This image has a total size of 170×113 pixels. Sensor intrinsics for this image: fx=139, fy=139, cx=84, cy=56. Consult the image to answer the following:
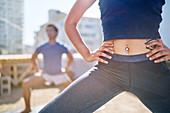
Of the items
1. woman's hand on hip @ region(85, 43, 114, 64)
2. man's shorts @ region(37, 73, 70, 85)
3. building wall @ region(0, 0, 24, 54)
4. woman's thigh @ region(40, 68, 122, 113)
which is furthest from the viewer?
building wall @ region(0, 0, 24, 54)

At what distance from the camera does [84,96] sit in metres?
0.77

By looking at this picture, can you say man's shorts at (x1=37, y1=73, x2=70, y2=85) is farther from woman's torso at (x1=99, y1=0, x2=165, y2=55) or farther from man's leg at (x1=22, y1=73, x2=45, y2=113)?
woman's torso at (x1=99, y1=0, x2=165, y2=55)

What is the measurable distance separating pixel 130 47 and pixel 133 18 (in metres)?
0.17

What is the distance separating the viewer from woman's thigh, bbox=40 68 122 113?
74 centimetres

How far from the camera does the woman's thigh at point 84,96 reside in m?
0.74

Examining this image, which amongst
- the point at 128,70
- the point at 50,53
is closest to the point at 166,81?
the point at 128,70

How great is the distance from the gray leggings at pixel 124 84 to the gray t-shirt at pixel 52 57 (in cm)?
220

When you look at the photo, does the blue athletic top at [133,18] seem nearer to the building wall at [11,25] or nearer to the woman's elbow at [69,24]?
the woman's elbow at [69,24]

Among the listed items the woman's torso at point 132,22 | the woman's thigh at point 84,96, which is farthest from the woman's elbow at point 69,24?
the woman's thigh at point 84,96

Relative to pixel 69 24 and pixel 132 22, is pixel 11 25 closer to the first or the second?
pixel 69 24

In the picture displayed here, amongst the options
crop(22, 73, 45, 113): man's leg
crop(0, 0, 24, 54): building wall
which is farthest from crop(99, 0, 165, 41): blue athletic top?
crop(0, 0, 24, 54): building wall

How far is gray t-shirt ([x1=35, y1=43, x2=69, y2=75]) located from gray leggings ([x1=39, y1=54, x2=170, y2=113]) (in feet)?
7.23

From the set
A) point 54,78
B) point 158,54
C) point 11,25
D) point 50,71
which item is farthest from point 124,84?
point 11,25

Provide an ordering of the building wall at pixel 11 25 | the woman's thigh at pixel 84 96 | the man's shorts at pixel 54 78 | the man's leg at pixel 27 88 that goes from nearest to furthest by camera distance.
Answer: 1. the woman's thigh at pixel 84 96
2. the man's leg at pixel 27 88
3. the man's shorts at pixel 54 78
4. the building wall at pixel 11 25
